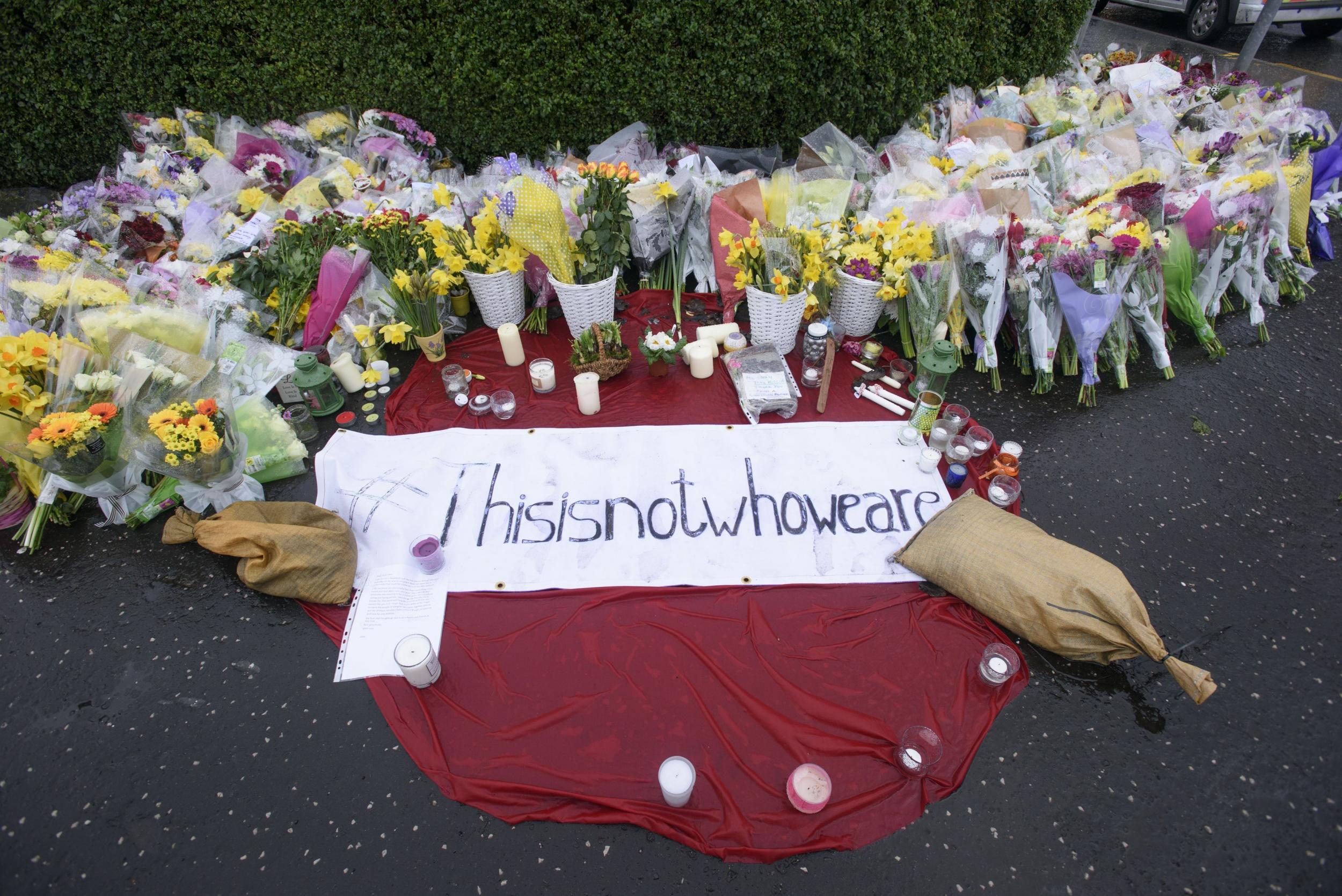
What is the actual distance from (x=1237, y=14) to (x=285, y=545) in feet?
42.8

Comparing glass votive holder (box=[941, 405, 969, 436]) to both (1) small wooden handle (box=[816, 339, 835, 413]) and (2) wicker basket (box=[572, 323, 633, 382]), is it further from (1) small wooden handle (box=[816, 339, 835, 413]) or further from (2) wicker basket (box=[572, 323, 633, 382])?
(2) wicker basket (box=[572, 323, 633, 382])

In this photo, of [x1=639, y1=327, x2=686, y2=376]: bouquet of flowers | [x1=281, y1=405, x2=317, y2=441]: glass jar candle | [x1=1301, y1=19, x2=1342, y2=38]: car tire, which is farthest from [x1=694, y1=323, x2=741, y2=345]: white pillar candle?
[x1=1301, y1=19, x2=1342, y2=38]: car tire

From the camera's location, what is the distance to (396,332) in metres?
3.69

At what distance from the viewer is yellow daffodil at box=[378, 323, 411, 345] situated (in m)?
3.68

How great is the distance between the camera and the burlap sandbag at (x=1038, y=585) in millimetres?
2287

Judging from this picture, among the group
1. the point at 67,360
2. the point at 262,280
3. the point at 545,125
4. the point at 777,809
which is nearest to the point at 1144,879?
the point at 777,809

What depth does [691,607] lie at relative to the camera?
269 cm

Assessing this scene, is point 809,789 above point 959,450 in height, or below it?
below

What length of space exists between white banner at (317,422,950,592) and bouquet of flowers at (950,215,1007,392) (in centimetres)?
91

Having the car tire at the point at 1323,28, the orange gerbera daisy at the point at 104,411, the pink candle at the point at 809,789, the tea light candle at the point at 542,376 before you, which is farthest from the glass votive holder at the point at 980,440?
the car tire at the point at 1323,28

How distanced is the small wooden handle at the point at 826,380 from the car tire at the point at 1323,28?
11.8 meters

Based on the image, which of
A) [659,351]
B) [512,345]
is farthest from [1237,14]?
[512,345]

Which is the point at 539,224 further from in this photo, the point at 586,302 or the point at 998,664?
the point at 998,664

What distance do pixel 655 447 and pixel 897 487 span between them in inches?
49.6
